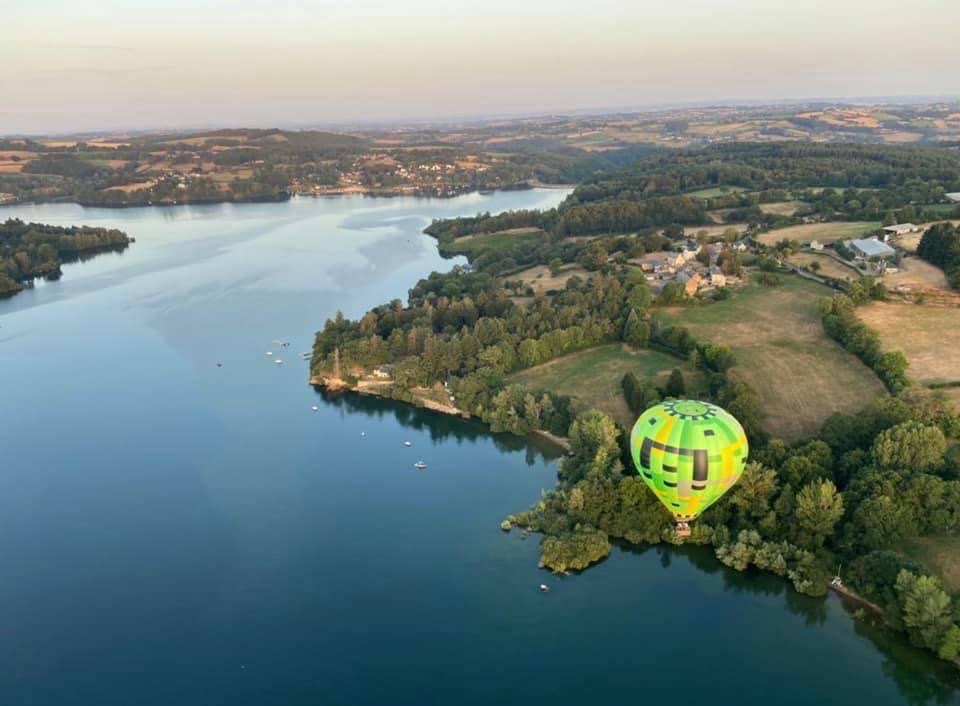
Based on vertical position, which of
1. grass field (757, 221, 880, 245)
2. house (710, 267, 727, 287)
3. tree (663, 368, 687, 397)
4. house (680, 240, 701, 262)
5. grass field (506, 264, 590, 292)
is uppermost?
grass field (757, 221, 880, 245)

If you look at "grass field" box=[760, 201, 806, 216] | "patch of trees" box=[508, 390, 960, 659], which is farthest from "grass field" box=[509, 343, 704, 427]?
"grass field" box=[760, 201, 806, 216]

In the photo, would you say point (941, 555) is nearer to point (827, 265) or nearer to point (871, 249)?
point (827, 265)

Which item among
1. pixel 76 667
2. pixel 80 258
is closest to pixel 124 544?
pixel 76 667

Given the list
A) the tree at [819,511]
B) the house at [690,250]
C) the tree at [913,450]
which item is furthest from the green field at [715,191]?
the tree at [819,511]

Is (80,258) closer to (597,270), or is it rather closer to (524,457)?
(597,270)

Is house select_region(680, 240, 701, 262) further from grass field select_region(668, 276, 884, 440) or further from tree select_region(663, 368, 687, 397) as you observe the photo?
tree select_region(663, 368, 687, 397)

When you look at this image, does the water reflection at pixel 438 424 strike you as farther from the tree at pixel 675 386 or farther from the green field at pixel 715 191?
the green field at pixel 715 191

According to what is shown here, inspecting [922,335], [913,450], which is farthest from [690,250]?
[913,450]
